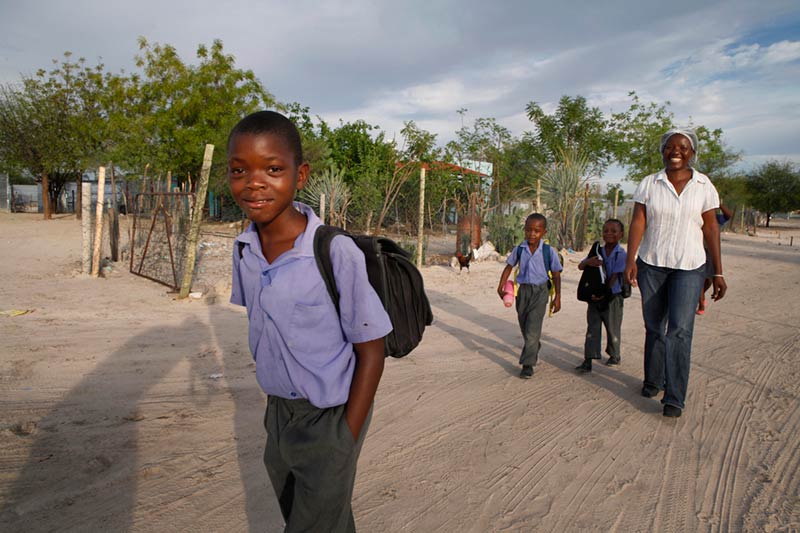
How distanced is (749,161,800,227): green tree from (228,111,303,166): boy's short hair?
4582cm

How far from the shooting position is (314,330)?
150cm

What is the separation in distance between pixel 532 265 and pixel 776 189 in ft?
144

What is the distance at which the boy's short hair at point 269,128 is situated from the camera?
1499 millimetres

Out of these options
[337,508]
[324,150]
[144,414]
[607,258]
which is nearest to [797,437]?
[607,258]

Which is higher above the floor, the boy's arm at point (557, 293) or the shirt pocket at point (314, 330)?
the shirt pocket at point (314, 330)

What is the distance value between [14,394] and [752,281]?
13336 mm

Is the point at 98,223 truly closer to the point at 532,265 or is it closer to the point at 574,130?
the point at 532,265

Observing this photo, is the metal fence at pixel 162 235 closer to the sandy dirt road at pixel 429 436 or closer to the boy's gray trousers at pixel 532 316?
the sandy dirt road at pixel 429 436

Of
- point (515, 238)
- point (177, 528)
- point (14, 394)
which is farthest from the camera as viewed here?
point (515, 238)

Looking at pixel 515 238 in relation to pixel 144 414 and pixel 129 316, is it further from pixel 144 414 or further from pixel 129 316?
pixel 144 414

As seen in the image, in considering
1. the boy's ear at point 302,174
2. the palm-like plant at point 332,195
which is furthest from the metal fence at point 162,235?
the boy's ear at point 302,174

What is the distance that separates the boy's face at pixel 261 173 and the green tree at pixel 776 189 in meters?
45.9

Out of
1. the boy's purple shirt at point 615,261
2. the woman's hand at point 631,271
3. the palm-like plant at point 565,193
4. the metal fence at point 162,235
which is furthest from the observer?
the palm-like plant at point 565,193

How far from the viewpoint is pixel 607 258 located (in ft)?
17.1
